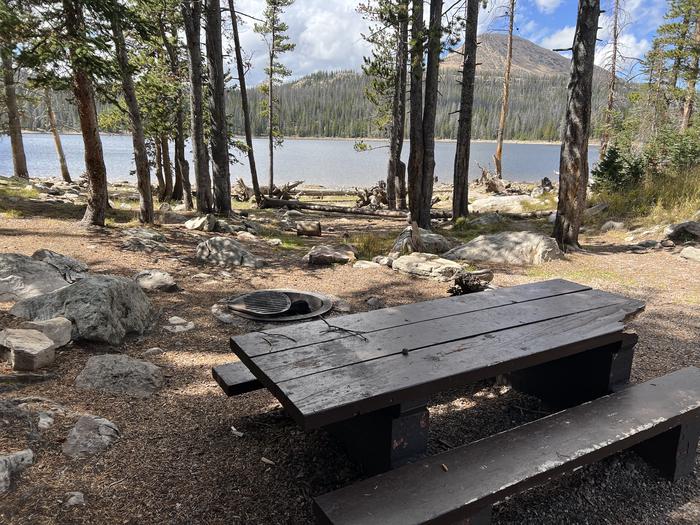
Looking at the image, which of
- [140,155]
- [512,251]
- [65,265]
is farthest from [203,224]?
[512,251]

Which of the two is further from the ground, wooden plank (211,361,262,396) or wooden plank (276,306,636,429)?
wooden plank (276,306,636,429)

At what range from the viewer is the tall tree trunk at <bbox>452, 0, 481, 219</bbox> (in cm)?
1144

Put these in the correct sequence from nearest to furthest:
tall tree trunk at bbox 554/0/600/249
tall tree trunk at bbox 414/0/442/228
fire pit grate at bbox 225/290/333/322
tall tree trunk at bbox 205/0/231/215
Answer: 1. fire pit grate at bbox 225/290/333/322
2. tall tree trunk at bbox 554/0/600/249
3. tall tree trunk at bbox 414/0/442/228
4. tall tree trunk at bbox 205/0/231/215

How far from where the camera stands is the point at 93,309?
3.77 meters

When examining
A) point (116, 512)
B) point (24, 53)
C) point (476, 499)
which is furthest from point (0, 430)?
point (24, 53)

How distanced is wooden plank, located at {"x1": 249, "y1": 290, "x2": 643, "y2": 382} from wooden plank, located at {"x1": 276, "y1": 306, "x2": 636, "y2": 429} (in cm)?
5

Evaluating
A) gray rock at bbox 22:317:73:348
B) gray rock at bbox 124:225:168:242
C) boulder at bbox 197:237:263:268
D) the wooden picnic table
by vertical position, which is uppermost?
the wooden picnic table

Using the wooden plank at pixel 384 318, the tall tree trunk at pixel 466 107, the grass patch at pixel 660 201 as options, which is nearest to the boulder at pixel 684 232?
the grass patch at pixel 660 201

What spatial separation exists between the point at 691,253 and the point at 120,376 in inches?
334

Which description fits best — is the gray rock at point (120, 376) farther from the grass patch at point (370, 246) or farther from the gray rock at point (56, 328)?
the grass patch at point (370, 246)

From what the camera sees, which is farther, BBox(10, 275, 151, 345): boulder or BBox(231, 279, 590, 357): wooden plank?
BBox(10, 275, 151, 345): boulder

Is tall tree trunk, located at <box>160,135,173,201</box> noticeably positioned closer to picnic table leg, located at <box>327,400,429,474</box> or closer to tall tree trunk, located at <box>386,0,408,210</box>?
tall tree trunk, located at <box>386,0,408,210</box>

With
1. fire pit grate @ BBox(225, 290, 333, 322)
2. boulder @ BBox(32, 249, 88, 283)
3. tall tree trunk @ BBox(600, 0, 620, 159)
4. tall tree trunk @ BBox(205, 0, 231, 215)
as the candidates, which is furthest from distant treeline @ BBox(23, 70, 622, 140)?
fire pit grate @ BBox(225, 290, 333, 322)

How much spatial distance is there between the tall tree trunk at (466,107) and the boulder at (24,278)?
962cm
